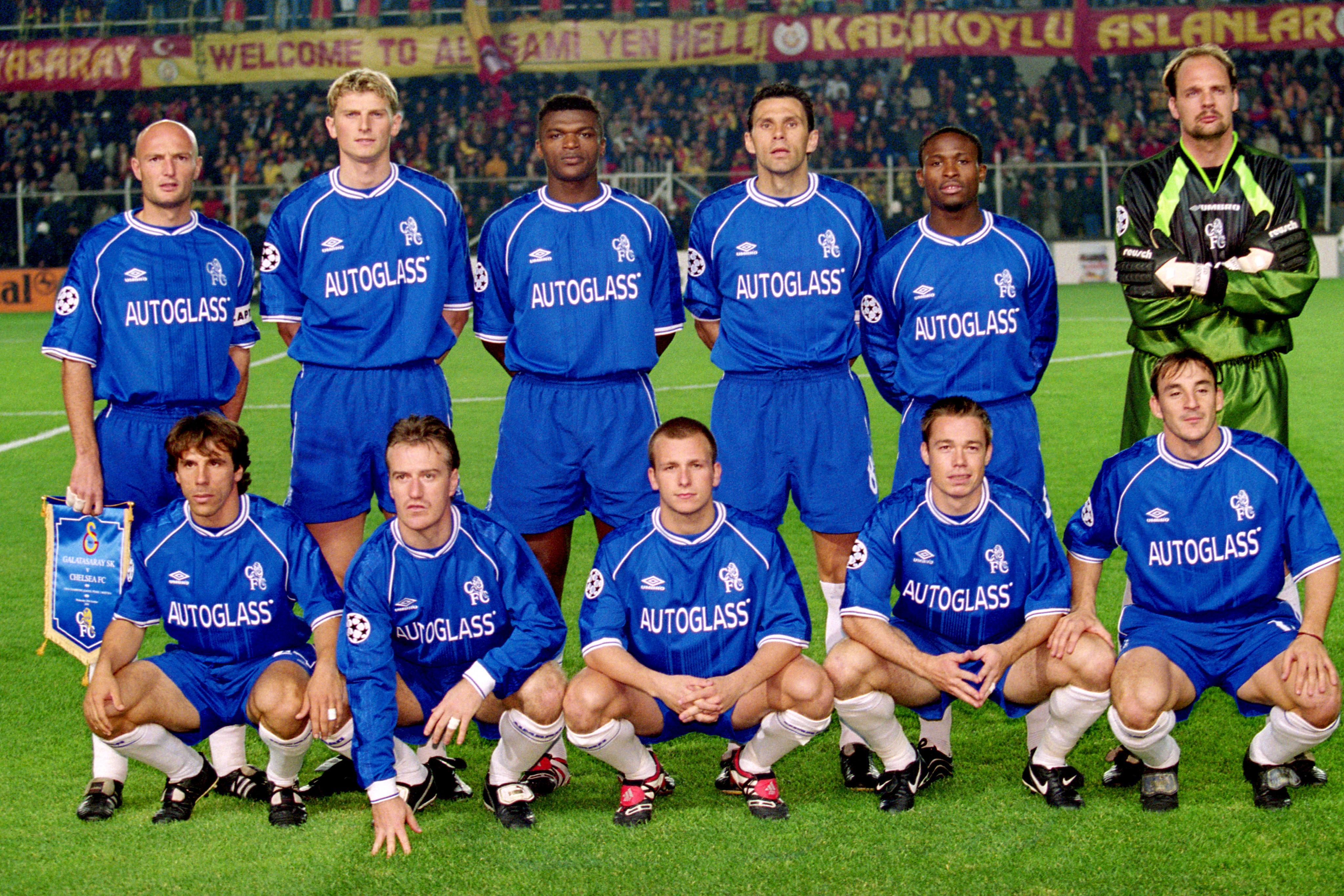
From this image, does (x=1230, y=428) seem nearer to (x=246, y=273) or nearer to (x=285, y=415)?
(x=246, y=273)

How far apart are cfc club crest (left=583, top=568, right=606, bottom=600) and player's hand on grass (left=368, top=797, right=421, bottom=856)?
76 cm

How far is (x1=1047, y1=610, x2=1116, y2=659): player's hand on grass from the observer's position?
3.97 m

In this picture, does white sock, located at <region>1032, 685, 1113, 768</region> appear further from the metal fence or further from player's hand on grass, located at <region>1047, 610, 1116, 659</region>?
the metal fence

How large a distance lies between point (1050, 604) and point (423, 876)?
187 cm

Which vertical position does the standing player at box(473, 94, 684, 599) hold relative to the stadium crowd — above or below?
below

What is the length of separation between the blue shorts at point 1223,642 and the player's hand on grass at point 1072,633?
0.13 m

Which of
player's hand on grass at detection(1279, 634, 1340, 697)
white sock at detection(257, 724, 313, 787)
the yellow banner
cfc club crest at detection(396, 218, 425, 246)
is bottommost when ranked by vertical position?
white sock at detection(257, 724, 313, 787)

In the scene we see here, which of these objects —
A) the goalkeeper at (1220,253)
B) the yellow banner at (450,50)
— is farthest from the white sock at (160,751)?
the yellow banner at (450,50)

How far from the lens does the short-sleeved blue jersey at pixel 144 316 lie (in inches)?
185

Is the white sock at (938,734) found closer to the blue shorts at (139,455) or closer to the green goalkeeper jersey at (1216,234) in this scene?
the green goalkeeper jersey at (1216,234)

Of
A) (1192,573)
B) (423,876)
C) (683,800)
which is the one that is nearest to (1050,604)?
(1192,573)

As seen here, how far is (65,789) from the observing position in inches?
169

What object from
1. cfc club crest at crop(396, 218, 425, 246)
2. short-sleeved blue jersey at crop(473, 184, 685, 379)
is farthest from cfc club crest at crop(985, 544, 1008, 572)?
cfc club crest at crop(396, 218, 425, 246)

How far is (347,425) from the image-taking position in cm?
481
